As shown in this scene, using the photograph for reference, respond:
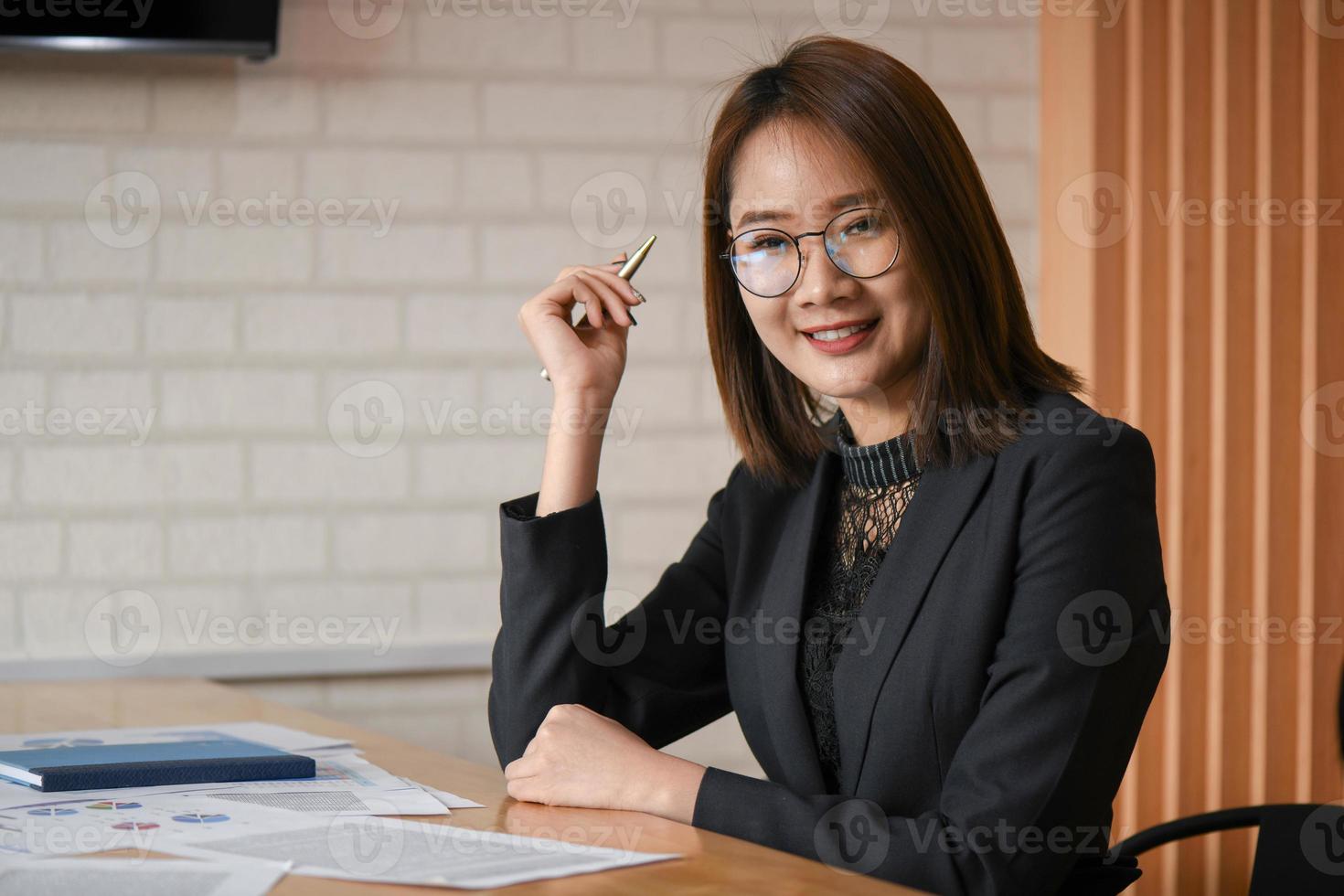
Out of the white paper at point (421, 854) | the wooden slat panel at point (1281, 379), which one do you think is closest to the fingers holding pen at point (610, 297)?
the white paper at point (421, 854)

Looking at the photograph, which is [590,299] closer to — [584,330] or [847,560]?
[584,330]

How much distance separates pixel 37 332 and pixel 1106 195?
7.13 feet

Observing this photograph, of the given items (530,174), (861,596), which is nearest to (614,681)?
(861,596)

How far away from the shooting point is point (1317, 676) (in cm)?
292

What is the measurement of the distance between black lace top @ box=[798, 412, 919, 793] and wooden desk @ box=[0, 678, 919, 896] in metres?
0.39

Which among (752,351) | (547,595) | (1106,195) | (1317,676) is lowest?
(1317,676)

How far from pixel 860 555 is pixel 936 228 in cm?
42

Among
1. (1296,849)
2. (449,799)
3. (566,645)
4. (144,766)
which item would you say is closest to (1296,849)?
(1296,849)

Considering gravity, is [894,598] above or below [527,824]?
above

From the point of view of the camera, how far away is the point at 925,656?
60.4 inches

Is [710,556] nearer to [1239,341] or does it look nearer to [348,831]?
[348,831]

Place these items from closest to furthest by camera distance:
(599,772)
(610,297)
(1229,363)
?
1. (599,772)
2. (610,297)
3. (1229,363)

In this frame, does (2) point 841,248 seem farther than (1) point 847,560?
No

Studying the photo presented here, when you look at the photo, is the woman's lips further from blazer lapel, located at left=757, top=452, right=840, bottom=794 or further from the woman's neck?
blazer lapel, located at left=757, top=452, right=840, bottom=794
